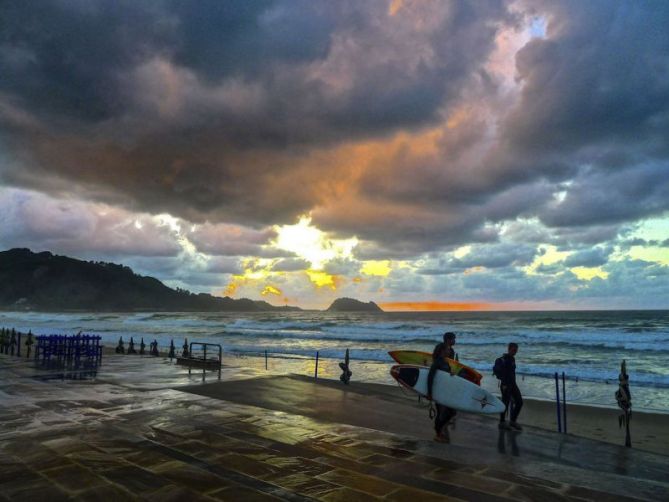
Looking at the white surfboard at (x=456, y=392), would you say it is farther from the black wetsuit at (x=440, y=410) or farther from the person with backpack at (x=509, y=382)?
the person with backpack at (x=509, y=382)

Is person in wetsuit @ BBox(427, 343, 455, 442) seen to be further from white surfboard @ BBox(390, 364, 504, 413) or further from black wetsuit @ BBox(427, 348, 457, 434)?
white surfboard @ BBox(390, 364, 504, 413)

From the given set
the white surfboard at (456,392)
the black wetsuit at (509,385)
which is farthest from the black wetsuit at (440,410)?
the black wetsuit at (509,385)

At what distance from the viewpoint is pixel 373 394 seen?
12977mm

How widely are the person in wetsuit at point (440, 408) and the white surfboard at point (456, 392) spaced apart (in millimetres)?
119

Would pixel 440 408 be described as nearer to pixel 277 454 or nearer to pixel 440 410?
pixel 440 410

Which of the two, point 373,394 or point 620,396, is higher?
point 620,396

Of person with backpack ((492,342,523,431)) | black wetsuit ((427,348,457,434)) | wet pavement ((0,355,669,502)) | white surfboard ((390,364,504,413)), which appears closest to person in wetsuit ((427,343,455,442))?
black wetsuit ((427,348,457,434))

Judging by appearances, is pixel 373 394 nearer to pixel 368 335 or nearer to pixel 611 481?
pixel 611 481

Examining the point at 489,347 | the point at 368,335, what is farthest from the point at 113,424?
the point at 368,335

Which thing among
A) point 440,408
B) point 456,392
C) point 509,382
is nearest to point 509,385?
point 509,382

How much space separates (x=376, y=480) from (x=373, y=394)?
745cm

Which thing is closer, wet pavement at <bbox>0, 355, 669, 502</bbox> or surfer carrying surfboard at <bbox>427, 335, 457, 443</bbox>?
wet pavement at <bbox>0, 355, 669, 502</bbox>

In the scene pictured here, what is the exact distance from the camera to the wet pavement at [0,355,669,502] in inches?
210

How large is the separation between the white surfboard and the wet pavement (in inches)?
22.1
